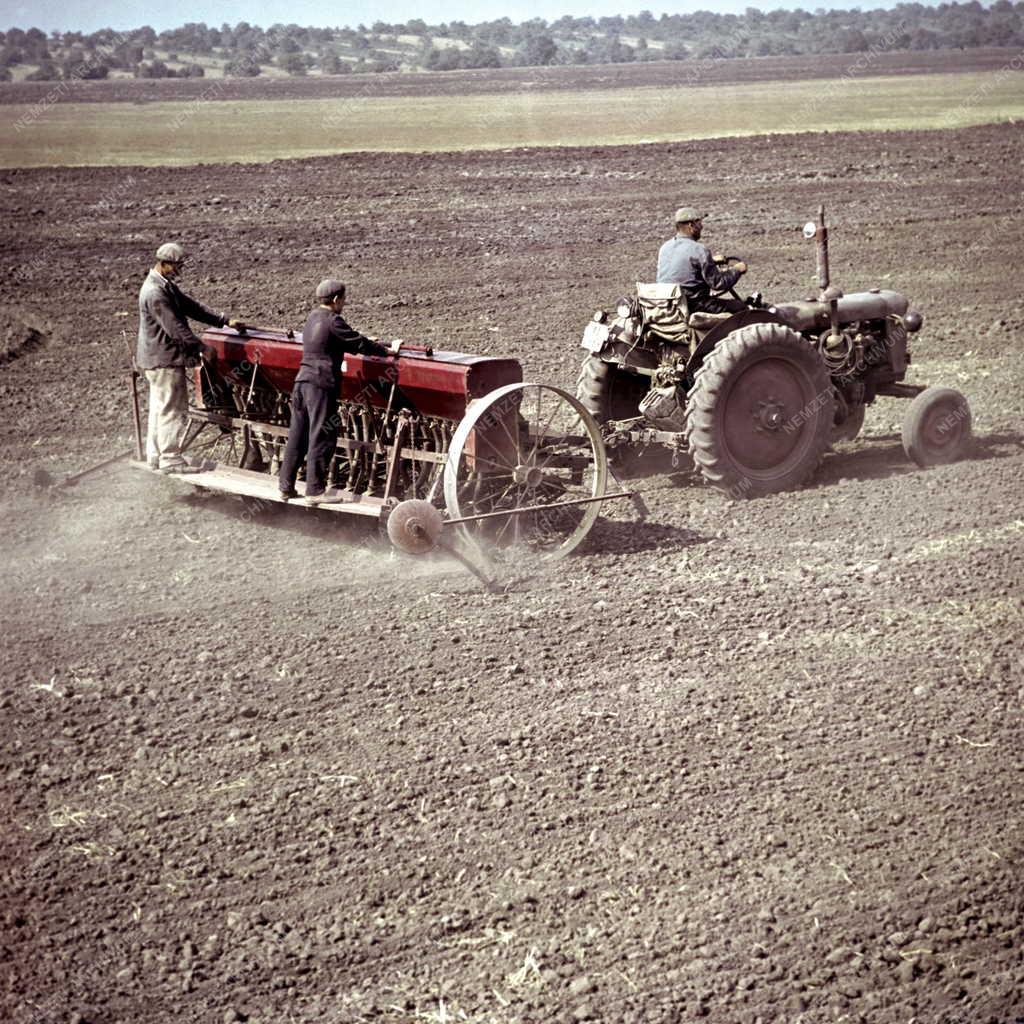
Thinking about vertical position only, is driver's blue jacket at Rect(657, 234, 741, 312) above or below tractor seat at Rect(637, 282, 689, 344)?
above

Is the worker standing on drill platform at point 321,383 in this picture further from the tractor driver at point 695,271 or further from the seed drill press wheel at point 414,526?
the tractor driver at point 695,271

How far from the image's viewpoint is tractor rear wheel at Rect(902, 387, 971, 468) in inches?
402

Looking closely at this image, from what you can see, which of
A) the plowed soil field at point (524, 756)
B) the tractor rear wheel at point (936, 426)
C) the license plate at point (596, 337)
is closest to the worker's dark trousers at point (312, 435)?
the plowed soil field at point (524, 756)

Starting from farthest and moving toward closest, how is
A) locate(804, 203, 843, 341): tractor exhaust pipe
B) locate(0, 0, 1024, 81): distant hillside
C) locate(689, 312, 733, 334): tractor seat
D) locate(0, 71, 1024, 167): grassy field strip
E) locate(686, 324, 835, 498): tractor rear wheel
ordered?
1. locate(0, 0, 1024, 81): distant hillside
2. locate(0, 71, 1024, 167): grassy field strip
3. locate(804, 203, 843, 341): tractor exhaust pipe
4. locate(689, 312, 733, 334): tractor seat
5. locate(686, 324, 835, 498): tractor rear wheel

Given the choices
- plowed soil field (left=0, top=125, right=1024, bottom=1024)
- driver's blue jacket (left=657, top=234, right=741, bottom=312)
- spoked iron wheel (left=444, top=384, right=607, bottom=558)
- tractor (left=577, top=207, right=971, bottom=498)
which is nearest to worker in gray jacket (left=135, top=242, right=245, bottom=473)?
plowed soil field (left=0, top=125, right=1024, bottom=1024)

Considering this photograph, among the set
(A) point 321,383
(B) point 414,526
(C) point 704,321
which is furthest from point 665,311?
(B) point 414,526

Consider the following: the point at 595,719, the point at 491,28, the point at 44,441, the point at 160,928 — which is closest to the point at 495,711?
the point at 595,719

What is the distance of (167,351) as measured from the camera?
9.66 meters

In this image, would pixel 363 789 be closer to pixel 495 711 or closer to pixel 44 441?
pixel 495 711

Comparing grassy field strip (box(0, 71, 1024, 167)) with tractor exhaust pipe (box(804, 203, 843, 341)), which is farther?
grassy field strip (box(0, 71, 1024, 167))

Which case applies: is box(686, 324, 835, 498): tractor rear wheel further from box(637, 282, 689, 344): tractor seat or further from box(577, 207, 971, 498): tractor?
box(637, 282, 689, 344): tractor seat

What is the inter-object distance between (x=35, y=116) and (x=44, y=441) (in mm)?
48451

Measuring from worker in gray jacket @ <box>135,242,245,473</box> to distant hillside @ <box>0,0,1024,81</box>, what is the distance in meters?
78.5

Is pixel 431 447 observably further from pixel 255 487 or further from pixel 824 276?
pixel 824 276
